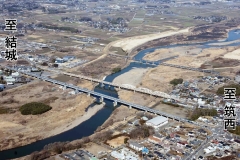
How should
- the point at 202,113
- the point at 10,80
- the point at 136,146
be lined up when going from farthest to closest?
the point at 10,80, the point at 202,113, the point at 136,146

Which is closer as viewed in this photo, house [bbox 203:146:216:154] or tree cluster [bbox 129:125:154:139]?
house [bbox 203:146:216:154]

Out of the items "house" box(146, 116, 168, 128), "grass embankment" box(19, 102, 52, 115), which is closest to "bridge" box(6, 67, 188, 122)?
"house" box(146, 116, 168, 128)

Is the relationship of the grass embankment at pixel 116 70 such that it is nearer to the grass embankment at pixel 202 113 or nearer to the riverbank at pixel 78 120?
the riverbank at pixel 78 120

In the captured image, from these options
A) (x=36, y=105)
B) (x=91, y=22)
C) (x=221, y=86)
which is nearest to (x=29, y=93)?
(x=36, y=105)

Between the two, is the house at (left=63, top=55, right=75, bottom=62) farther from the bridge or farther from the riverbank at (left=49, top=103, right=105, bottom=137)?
the riverbank at (left=49, top=103, right=105, bottom=137)

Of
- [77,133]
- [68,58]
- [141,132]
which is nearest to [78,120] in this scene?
[77,133]

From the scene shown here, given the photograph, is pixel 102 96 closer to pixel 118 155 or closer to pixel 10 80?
pixel 118 155
